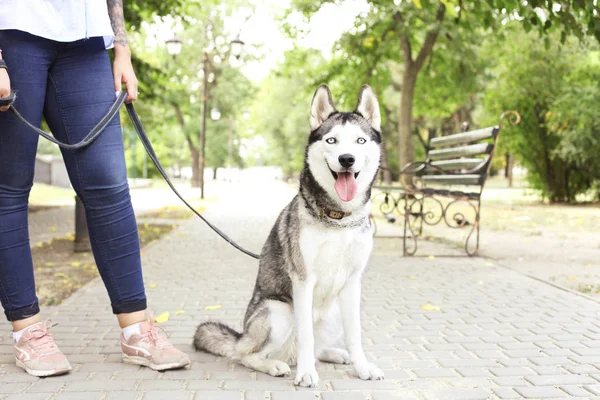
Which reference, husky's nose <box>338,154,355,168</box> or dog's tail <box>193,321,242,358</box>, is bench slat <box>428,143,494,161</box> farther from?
dog's tail <box>193,321,242,358</box>

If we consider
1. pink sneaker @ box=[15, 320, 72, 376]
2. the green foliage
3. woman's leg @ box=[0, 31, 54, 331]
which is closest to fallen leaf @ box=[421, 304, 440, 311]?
pink sneaker @ box=[15, 320, 72, 376]

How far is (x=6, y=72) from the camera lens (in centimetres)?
320

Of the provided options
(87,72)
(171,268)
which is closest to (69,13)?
(87,72)

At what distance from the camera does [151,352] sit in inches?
142

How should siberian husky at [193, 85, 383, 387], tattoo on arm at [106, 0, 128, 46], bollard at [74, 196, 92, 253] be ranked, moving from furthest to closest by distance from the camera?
1. bollard at [74, 196, 92, 253]
2. tattoo on arm at [106, 0, 128, 46]
3. siberian husky at [193, 85, 383, 387]

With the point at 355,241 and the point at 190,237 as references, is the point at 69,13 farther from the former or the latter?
the point at 190,237

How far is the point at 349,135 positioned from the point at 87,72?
1.53m

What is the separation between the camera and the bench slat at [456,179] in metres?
8.49

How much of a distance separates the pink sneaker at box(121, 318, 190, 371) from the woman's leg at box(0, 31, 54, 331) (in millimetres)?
592

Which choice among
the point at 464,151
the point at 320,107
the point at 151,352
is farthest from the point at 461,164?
the point at 151,352

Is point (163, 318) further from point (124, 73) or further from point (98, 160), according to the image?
point (124, 73)

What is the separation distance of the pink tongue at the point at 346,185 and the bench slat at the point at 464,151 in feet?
17.2

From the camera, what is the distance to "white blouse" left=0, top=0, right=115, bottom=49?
10.6 ft

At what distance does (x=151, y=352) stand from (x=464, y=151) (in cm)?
670
